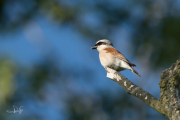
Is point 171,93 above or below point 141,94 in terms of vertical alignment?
below

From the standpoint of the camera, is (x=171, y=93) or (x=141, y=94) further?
(x=141, y=94)

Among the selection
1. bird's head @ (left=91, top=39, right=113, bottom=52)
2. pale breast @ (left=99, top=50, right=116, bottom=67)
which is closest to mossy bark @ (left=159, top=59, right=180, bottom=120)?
pale breast @ (left=99, top=50, right=116, bottom=67)

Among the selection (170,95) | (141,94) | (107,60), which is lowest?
(170,95)

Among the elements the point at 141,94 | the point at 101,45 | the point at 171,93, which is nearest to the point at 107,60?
the point at 101,45

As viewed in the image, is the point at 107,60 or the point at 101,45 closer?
the point at 107,60

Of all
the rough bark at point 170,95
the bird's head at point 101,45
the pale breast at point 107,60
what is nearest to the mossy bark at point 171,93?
the rough bark at point 170,95

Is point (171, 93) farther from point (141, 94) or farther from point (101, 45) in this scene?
point (101, 45)

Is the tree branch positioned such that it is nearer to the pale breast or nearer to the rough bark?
the rough bark

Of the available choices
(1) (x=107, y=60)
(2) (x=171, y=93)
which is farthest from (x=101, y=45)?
(2) (x=171, y=93)

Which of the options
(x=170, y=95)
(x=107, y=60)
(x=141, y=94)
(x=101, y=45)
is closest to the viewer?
(x=170, y=95)

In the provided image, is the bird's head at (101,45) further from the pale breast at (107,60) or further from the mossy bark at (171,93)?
the mossy bark at (171,93)

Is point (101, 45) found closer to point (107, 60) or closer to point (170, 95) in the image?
point (107, 60)

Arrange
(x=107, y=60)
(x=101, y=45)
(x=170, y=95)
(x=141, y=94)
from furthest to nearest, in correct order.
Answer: (x=101, y=45), (x=107, y=60), (x=141, y=94), (x=170, y=95)

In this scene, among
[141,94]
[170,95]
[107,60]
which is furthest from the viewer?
[107,60]
